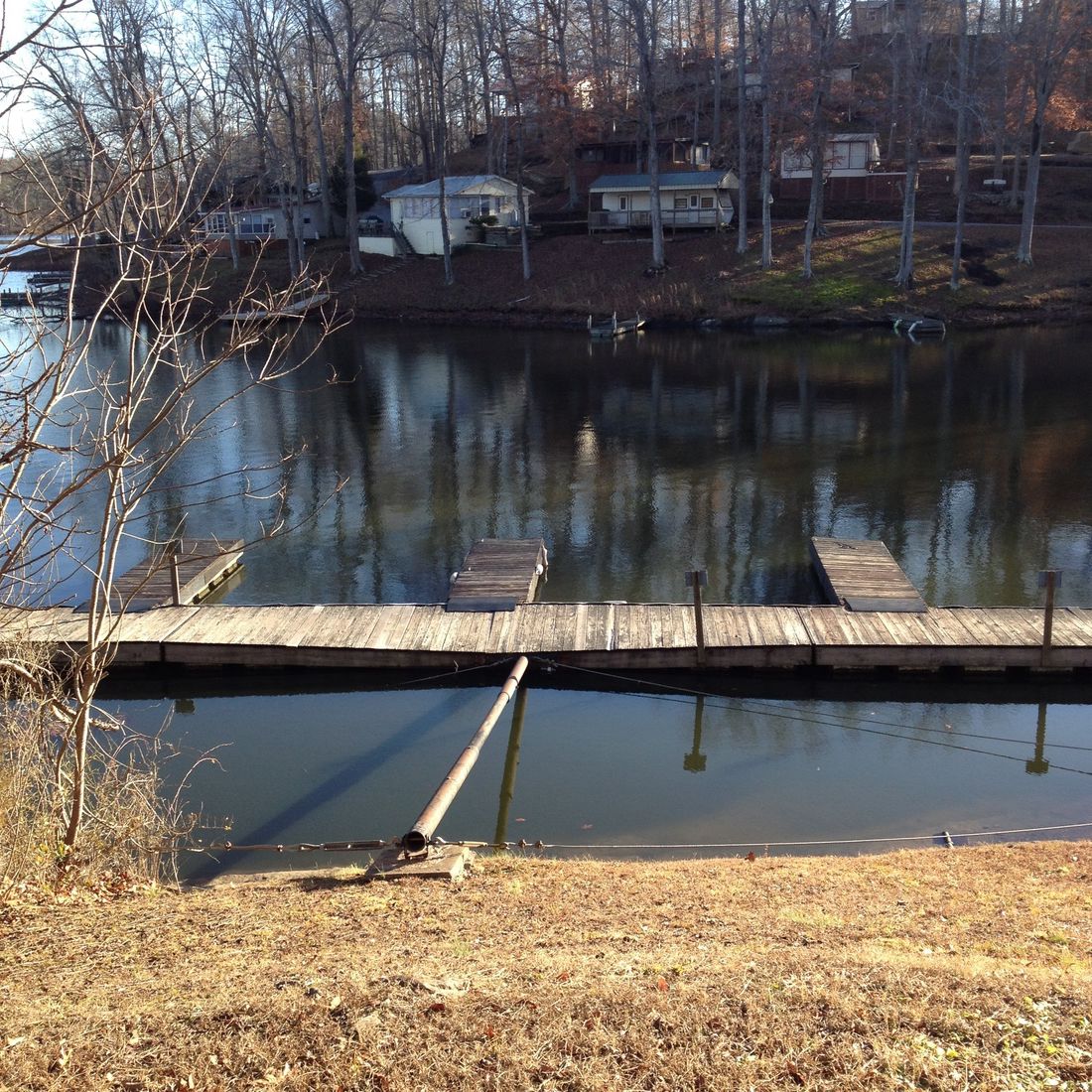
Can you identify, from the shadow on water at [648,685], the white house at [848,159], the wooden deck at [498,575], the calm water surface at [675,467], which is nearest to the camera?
the shadow on water at [648,685]

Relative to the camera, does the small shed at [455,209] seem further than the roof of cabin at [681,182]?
Yes

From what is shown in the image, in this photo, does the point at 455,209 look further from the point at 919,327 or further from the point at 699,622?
the point at 699,622

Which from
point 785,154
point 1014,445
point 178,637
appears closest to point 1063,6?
point 785,154

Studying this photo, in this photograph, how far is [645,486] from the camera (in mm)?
25016

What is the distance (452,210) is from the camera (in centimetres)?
6191

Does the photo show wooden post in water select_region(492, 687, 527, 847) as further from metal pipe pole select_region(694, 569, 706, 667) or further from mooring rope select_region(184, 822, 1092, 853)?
metal pipe pole select_region(694, 569, 706, 667)

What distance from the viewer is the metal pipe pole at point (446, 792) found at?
9.93m

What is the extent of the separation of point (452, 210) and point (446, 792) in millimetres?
55429

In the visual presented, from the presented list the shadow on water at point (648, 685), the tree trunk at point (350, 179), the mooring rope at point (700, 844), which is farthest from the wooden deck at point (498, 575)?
the tree trunk at point (350, 179)

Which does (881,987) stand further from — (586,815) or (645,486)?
(645,486)

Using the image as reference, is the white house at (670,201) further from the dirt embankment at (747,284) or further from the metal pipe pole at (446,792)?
the metal pipe pole at (446,792)

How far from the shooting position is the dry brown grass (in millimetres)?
5660

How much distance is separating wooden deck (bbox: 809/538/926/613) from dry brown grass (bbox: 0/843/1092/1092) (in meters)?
7.87

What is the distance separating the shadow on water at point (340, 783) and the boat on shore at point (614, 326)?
3306cm
